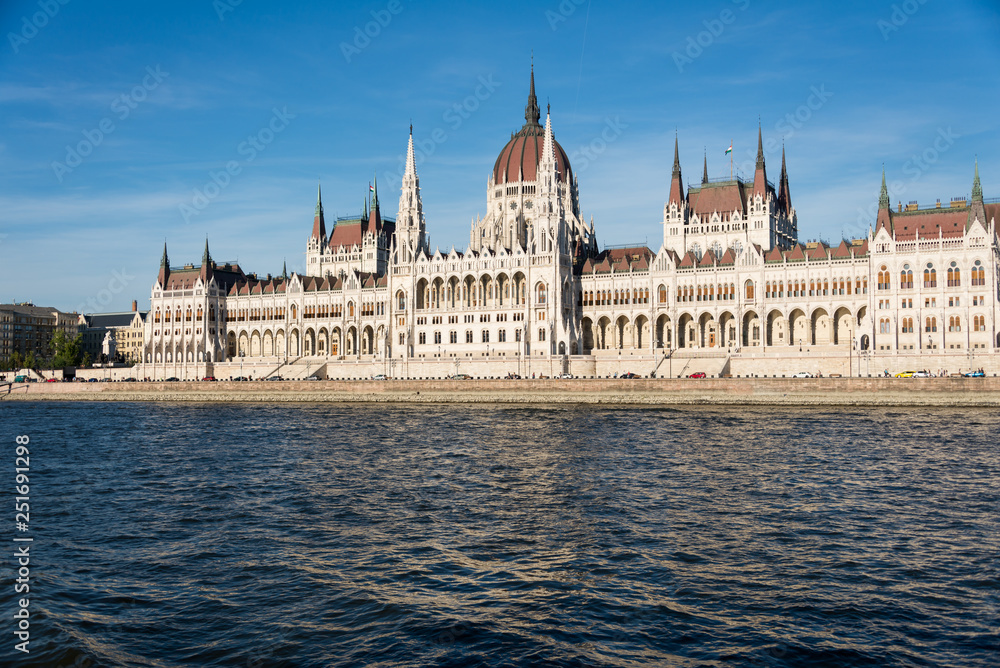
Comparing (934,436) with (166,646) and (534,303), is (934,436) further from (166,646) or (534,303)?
(534,303)

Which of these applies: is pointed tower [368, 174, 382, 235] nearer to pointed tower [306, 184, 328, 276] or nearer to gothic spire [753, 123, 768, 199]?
pointed tower [306, 184, 328, 276]

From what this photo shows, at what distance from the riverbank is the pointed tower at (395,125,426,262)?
32.0 meters

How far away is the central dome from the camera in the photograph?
12688 centimetres

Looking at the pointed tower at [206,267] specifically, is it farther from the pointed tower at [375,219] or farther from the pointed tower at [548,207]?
the pointed tower at [548,207]

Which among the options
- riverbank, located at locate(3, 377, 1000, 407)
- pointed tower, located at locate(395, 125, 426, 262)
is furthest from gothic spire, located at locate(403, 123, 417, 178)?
riverbank, located at locate(3, 377, 1000, 407)

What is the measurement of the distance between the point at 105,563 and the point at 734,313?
90.0 m

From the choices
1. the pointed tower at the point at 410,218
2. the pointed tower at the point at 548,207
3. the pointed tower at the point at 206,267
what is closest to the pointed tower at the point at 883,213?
the pointed tower at the point at 548,207

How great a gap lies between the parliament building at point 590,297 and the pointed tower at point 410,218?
0.30 meters

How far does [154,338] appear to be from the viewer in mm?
140000

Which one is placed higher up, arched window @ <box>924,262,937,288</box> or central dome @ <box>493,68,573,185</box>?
central dome @ <box>493,68,573,185</box>

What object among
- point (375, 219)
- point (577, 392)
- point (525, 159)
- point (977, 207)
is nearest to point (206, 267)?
point (375, 219)

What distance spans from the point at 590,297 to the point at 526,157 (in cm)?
2740

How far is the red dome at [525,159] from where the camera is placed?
416 feet

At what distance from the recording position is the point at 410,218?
12350cm
